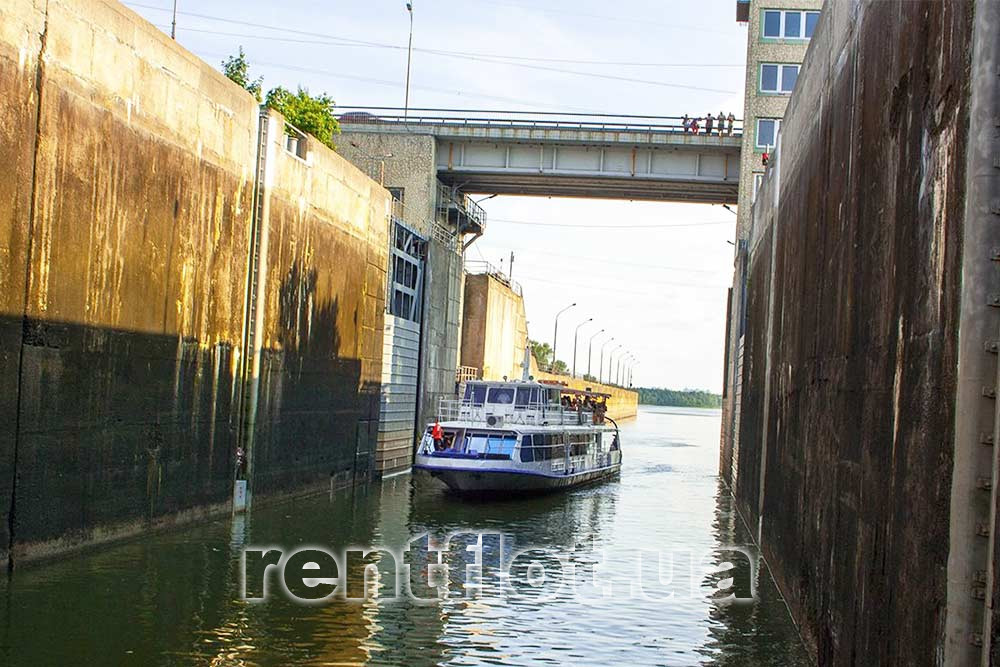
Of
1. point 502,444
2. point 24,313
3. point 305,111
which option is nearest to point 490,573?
point 24,313

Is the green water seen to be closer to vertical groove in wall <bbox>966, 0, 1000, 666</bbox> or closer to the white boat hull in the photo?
the white boat hull

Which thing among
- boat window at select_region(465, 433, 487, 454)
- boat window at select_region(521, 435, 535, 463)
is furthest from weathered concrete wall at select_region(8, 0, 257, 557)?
boat window at select_region(521, 435, 535, 463)

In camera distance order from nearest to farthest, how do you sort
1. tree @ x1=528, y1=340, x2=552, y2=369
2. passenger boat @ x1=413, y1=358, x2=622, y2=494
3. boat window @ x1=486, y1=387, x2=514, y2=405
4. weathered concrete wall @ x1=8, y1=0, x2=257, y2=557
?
weathered concrete wall @ x1=8, y1=0, x2=257, y2=557 → passenger boat @ x1=413, y1=358, x2=622, y2=494 → boat window @ x1=486, y1=387, x2=514, y2=405 → tree @ x1=528, y1=340, x2=552, y2=369

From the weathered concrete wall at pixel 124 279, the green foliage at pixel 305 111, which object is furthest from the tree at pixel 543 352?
the weathered concrete wall at pixel 124 279

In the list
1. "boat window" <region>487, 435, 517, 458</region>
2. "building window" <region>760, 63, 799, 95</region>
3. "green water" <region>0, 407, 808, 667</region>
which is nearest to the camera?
"green water" <region>0, 407, 808, 667</region>

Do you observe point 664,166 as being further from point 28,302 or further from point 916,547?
point 916,547

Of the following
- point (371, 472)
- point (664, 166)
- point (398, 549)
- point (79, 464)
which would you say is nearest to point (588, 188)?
point (664, 166)

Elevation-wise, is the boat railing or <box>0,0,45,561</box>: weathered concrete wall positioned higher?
<box>0,0,45,561</box>: weathered concrete wall

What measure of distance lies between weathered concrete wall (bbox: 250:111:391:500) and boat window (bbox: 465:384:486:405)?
8.69 ft

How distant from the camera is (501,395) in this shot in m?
34.2

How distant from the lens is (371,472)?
34.2 meters

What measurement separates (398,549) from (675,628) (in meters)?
7.34

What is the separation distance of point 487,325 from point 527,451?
61.5ft

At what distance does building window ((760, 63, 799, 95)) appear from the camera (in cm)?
4325
